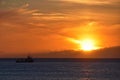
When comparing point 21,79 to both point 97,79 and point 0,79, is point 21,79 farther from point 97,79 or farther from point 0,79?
point 97,79

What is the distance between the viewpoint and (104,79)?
104m

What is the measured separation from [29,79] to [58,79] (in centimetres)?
613

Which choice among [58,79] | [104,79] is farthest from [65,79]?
[104,79]

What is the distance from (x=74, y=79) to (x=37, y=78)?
805cm

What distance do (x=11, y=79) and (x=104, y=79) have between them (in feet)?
62.6

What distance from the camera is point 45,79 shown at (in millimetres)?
103250

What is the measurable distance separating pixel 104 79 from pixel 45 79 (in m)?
12.1

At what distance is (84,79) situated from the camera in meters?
104

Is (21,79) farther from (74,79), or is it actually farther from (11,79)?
(74,79)

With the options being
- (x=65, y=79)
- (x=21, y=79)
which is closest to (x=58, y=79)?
(x=65, y=79)

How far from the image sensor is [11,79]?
104 metres

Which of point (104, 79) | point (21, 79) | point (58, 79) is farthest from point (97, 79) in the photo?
point (21, 79)

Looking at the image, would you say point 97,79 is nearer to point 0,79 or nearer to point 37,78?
point 37,78

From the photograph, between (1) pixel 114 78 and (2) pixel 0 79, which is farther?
(1) pixel 114 78
